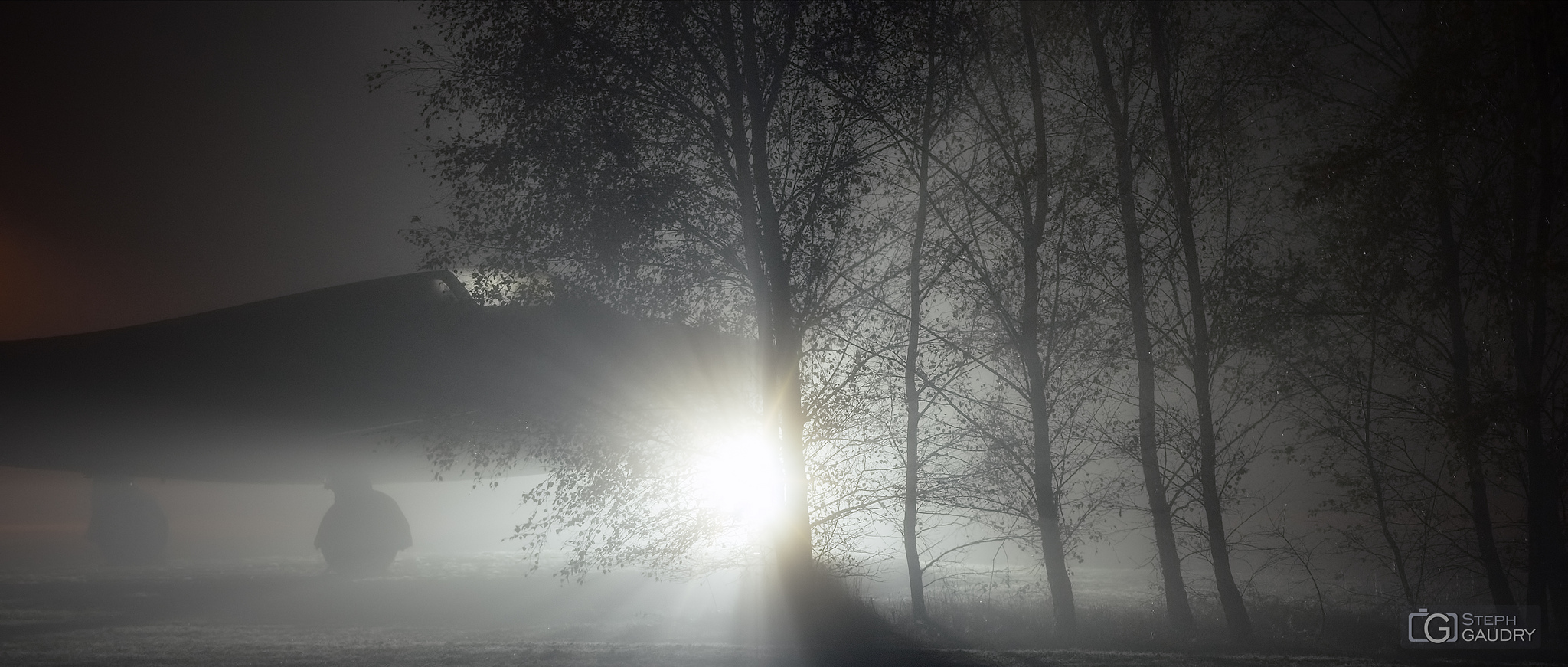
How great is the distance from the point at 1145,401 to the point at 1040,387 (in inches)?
37.2

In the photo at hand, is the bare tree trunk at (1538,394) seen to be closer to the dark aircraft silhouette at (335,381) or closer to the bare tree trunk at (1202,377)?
the bare tree trunk at (1202,377)

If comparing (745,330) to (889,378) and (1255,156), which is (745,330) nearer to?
(889,378)

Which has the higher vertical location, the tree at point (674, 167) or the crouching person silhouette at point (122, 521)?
the tree at point (674, 167)

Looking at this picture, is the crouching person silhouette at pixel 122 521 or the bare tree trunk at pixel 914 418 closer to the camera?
Answer: the bare tree trunk at pixel 914 418

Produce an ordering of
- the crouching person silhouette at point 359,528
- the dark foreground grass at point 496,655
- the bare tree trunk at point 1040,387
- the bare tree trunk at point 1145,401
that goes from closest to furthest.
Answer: the dark foreground grass at point 496,655 < the bare tree trunk at point 1145,401 < the bare tree trunk at point 1040,387 < the crouching person silhouette at point 359,528

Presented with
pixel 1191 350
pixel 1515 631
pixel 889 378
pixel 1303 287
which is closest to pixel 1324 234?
pixel 1303 287

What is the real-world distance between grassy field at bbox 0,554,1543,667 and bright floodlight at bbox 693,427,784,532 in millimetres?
788

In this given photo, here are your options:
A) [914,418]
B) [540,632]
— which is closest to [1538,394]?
[914,418]

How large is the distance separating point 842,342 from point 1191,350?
314 centimetres

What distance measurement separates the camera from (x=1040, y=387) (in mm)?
7891

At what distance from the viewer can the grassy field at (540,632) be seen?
5.76 metres

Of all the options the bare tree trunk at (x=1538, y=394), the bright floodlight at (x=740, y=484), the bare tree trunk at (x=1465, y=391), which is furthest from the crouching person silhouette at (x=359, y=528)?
the bare tree trunk at (x=1538, y=394)

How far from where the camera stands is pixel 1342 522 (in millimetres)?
8898

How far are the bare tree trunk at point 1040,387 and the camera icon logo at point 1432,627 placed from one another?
2511 millimetres
